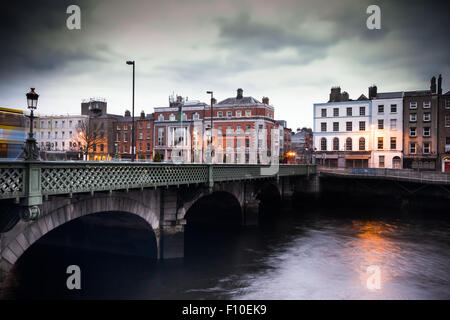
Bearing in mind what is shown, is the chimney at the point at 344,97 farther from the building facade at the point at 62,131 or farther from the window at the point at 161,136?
the building facade at the point at 62,131

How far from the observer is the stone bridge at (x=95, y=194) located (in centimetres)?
1133

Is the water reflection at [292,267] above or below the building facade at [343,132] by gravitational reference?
below

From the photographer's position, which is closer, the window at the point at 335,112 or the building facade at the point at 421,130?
Result: the building facade at the point at 421,130

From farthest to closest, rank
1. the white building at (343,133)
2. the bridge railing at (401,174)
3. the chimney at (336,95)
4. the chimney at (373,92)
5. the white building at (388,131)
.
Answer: the chimney at (336,95), the chimney at (373,92), the white building at (343,133), the white building at (388,131), the bridge railing at (401,174)

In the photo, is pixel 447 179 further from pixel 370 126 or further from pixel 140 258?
pixel 140 258

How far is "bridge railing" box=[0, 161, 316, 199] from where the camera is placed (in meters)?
10.9

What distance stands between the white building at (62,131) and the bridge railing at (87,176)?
241 feet

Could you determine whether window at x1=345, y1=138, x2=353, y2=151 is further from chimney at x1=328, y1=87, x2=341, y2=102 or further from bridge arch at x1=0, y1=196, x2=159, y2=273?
bridge arch at x1=0, y1=196, x2=159, y2=273

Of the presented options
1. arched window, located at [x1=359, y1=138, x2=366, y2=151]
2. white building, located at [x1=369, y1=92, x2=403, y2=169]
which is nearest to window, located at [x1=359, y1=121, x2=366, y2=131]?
white building, located at [x1=369, y1=92, x2=403, y2=169]

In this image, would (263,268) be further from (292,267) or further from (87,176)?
(87,176)

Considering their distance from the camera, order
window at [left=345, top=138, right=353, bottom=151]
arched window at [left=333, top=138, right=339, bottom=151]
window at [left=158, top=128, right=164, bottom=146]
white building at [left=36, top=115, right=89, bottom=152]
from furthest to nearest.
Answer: white building at [left=36, top=115, right=89, bottom=152], window at [left=158, top=128, right=164, bottom=146], arched window at [left=333, top=138, right=339, bottom=151], window at [left=345, top=138, right=353, bottom=151]

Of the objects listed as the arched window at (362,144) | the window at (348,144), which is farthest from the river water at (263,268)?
the window at (348,144)

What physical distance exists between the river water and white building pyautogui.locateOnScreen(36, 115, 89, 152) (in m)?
65.2
